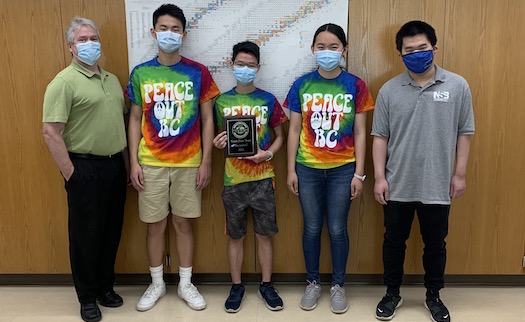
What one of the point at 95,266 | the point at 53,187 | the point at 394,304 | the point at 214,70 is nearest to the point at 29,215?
the point at 53,187

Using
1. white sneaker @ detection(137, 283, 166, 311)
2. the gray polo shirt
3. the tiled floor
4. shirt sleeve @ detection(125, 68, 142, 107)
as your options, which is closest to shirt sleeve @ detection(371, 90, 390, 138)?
the gray polo shirt

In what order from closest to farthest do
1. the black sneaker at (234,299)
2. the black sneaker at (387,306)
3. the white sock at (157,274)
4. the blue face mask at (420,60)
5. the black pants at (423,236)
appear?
the blue face mask at (420,60), the black pants at (423,236), the black sneaker at (387,306), the black sneaker at (234,299), the white sock at (157,274)

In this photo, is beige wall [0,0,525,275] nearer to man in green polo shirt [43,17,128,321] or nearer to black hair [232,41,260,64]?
man in green polo shirt [43,17,128,321]

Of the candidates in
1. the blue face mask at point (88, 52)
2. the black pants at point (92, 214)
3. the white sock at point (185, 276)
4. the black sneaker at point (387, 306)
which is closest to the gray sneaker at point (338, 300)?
the black sneaker at point (387, 306)

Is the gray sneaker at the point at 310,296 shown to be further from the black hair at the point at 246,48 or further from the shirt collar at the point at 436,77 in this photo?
the black hair at the point at 246,48

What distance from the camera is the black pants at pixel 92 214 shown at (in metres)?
2.56

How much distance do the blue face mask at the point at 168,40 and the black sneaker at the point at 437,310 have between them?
2.07 meters

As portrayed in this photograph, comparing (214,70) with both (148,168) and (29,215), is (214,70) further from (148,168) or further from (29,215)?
(29,215)

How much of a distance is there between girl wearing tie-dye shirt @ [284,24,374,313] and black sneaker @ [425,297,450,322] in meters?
0.48

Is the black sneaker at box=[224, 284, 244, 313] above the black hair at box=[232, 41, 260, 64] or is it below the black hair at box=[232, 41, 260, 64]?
below

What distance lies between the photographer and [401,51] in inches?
98.2

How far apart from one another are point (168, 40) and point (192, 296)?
5.01 ft

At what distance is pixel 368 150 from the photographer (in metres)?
2.91

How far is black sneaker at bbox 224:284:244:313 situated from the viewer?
9.07 ft
